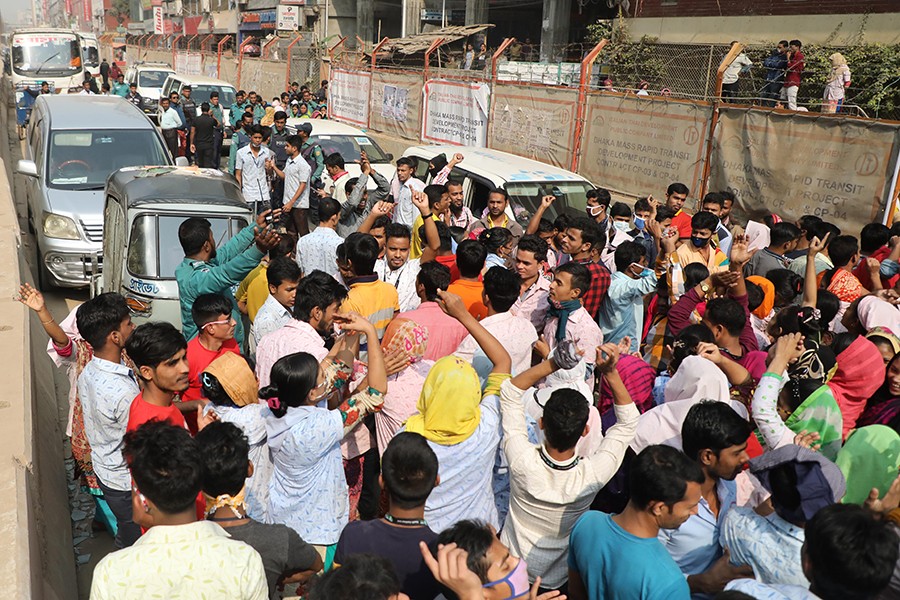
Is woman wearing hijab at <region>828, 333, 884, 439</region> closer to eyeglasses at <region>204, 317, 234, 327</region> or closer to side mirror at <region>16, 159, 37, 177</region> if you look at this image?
eyeglasses at <region>204, 317, 234, 327</region>

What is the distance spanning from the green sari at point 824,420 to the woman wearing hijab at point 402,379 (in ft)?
6.24

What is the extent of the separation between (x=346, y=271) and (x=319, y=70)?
943 inches

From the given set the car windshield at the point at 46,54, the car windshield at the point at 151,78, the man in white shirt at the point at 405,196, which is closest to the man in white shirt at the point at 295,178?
the man in white shirt at the point at 405,196

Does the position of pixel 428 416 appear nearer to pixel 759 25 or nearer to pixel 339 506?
pixel 339 506

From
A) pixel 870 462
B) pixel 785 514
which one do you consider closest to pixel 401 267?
pixel 870 462

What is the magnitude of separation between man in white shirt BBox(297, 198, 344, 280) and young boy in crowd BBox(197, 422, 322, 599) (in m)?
3.24

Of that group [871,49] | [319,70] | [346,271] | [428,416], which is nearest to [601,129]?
[871,49]

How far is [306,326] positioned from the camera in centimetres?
413

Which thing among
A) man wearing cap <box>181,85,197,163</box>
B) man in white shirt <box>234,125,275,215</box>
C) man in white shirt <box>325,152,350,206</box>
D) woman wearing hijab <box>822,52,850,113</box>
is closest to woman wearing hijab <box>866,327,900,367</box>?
man in white shirt <box>325,152,350,206</box>

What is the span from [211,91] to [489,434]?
19724mm

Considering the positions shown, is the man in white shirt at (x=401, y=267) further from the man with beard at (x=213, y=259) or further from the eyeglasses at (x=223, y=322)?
the eyeglasses at (x=223, y=322)

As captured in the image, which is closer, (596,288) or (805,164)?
(596,288)

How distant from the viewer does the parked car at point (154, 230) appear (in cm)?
654

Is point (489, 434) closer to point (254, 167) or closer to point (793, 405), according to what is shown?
point (793, 405)
